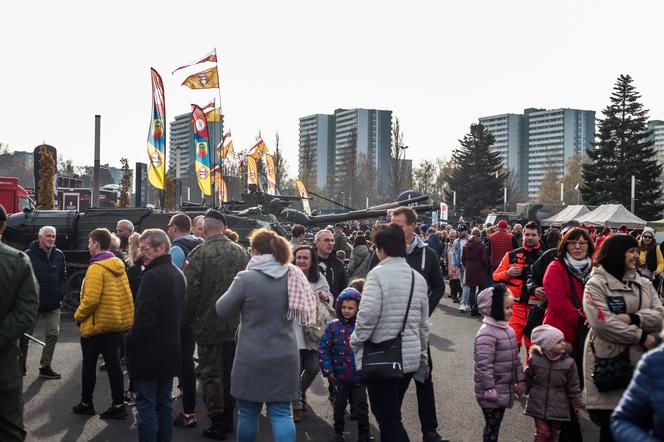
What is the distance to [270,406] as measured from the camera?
17.0 feet

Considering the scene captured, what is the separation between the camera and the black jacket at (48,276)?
9344mm

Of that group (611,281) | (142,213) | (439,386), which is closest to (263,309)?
(611,281)

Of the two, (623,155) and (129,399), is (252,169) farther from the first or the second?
(129,399)

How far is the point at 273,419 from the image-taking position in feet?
17.0

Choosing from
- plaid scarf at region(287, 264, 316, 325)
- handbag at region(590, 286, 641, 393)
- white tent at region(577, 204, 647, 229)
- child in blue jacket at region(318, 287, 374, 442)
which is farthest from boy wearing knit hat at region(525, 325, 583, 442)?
white tent at region(577, 204, 647, 229)

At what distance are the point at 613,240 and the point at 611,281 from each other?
0.27m

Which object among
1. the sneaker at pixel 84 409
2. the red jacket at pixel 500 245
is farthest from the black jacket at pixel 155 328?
the red jacket at pixel 500 245

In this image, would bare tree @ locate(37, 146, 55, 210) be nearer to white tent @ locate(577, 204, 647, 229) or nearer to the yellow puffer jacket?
white tent @ locate(577, 204, 647, 229)

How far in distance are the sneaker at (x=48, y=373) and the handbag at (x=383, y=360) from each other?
17.8 ft

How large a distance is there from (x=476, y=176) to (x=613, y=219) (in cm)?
3710

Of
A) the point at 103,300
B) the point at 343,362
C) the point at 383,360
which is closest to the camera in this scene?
the point at 383,360

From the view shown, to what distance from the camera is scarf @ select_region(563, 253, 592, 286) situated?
631 cm

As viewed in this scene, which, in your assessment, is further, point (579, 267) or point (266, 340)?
point (579, 267)

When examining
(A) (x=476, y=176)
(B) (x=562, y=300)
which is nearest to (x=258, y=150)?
(A) (x=476, y=176)
